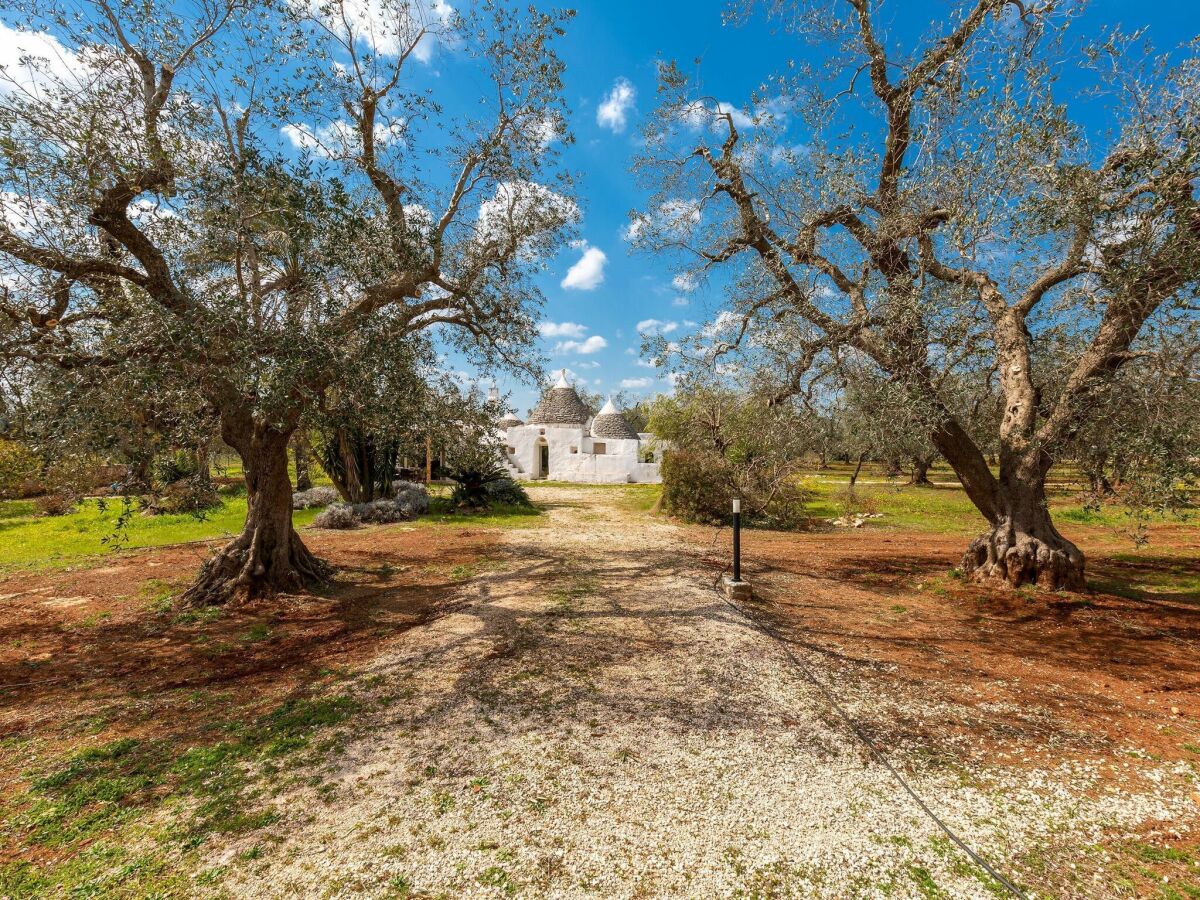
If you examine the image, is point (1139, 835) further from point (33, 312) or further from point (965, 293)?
point (33, 312)

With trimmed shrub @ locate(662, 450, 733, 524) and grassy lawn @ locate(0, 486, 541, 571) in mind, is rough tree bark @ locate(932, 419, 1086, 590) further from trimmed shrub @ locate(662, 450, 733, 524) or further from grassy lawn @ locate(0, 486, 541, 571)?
grassy lawn @ locate(0, 486, 541, 571)

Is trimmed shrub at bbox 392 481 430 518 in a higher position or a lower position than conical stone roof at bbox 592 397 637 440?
lower

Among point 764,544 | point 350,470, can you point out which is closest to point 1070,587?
point 764,544

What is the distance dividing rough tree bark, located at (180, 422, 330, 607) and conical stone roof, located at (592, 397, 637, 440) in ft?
86.7

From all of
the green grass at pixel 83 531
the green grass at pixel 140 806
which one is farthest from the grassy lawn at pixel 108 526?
the green grass at pixel 140 806

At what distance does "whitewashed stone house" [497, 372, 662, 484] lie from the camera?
31.4 metres

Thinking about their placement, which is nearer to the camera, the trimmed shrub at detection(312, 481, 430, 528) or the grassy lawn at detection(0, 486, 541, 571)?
the grassy lawn at detection(0, 486, 541, 571)

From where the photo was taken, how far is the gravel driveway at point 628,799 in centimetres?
271

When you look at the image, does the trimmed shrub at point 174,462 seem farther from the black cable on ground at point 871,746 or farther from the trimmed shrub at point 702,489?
the trimmed shrub at point 702,489

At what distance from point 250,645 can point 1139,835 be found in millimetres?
8022

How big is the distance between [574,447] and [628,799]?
29.1 meters

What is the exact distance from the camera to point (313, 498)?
18.9 meters

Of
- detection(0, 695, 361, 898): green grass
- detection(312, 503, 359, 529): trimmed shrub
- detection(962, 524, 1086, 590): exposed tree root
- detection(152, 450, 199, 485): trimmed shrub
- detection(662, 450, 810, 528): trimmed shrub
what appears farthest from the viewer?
detection(662, 450, 810, 528): trimmed shrub

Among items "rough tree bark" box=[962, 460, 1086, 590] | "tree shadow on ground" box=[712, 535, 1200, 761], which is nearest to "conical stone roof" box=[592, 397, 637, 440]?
"tree shadow on ground" box=[712, 535, 1200, 761]
